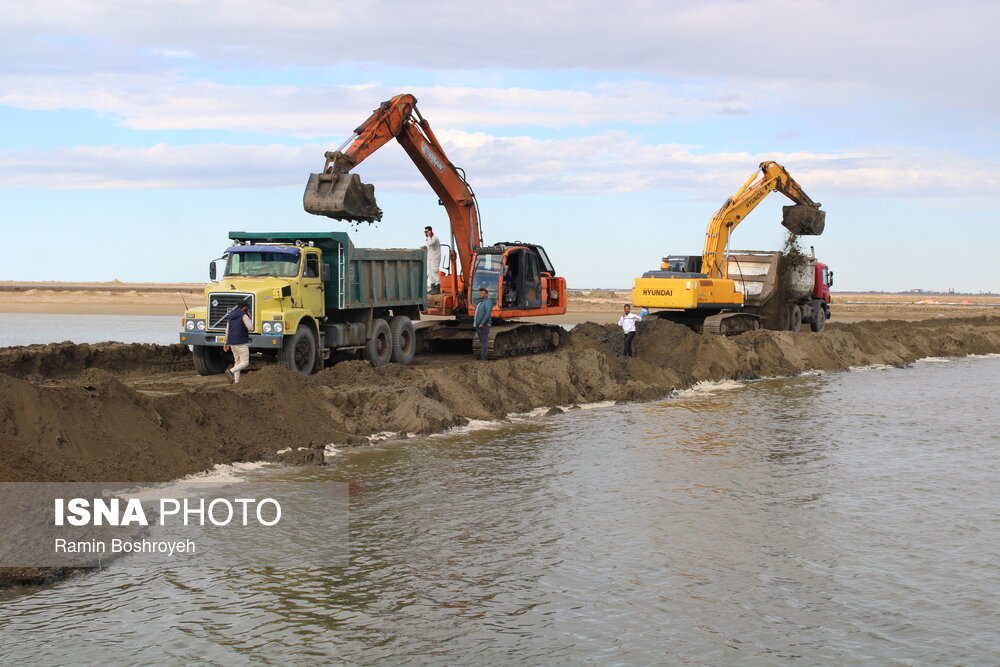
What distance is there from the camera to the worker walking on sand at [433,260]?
24281 millimetres

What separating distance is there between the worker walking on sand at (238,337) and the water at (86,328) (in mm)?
14696

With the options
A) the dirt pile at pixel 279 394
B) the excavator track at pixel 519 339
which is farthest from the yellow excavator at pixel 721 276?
the excavator track at pixel 519 339

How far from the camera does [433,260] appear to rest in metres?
24.4

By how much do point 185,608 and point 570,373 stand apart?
14053 mm

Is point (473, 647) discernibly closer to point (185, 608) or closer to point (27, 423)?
point (185, 608)

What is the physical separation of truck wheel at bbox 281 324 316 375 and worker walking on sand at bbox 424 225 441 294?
5.53 m

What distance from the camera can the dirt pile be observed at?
12.2 metres

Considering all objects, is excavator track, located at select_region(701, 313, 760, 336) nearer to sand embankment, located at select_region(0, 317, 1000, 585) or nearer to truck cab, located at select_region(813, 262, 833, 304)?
sand embankment, located at select_region(0, 317, 1000, 585)

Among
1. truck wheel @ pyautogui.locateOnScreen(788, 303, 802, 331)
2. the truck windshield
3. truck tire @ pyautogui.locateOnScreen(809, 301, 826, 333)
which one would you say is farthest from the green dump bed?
truck tire @ pyautogui.locateOnScreen(809, 301, 826, 333)

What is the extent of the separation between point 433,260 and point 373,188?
409 cm

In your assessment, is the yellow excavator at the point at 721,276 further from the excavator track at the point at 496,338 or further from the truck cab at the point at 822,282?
the excavator track at the point at 496,338

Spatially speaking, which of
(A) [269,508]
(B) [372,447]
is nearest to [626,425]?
(B) [372,447]

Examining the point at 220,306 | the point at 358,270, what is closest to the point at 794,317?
the point at 358,270

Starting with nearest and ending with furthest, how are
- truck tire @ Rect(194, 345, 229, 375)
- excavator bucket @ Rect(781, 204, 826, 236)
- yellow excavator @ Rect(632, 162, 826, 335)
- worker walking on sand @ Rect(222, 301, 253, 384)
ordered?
worker walking on sand @ Rect(222, 301, 253, 384) < truck tire @ Rect(194, 345, 229, 375) < yellow excavator @ Rect(632, 162, 826, 335) < excavator bucket @ Rect(781, 204, 826, 236)
